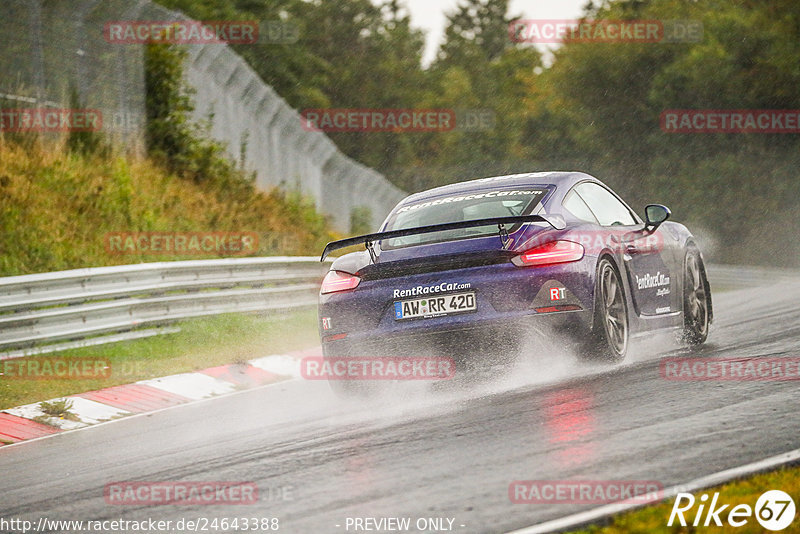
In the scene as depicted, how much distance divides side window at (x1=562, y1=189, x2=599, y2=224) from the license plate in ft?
3.98

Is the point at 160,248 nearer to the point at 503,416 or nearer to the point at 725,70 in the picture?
the point at 503,416

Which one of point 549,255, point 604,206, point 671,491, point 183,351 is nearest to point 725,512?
point 671,491

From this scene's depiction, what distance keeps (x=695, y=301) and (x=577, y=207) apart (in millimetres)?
1918

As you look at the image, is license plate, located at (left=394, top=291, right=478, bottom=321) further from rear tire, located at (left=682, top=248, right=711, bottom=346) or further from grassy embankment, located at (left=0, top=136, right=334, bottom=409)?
grassy embankment, located at (left=0, top=136, right=334, bottom=409)

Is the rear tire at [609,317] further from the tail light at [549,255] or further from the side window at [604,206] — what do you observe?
the side window at [604,206]

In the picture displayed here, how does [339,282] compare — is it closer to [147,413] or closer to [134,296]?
[147,413]

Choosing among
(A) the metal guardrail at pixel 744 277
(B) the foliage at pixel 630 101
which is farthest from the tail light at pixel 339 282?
(B) the foliage at pixel 630 101

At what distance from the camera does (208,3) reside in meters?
49.2

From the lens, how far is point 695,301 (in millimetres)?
9273

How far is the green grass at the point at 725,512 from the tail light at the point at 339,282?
345cm

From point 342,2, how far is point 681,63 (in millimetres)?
40378

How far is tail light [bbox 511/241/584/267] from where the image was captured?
23.1 feet

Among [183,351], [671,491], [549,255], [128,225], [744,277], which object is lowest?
[744,277]

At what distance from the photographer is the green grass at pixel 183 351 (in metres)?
9.70
